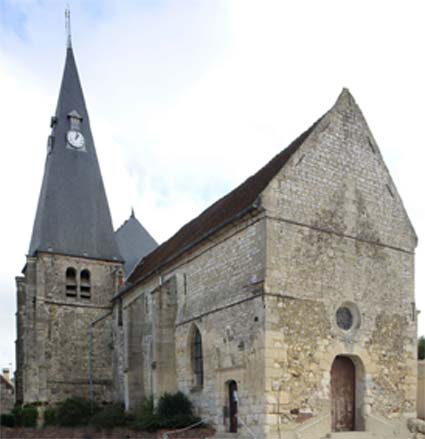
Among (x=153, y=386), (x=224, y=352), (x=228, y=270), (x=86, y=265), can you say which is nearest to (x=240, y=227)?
(x=228, y=270)

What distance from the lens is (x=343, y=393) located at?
14.3 meters

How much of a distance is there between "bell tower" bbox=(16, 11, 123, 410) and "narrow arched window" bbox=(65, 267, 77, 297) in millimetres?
45

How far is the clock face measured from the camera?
27.0 metres

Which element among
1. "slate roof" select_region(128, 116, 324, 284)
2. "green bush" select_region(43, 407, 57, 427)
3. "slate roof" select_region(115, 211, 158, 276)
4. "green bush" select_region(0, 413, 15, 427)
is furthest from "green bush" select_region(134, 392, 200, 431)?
"slate roof" select_region(115, 211, 158, 276)

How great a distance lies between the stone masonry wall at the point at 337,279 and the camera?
43.2 ft

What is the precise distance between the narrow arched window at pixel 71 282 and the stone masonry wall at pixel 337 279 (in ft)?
44.6

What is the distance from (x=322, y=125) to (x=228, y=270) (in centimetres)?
502

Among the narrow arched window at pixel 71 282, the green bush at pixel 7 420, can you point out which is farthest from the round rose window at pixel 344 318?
the narrow arched window at pixel 71 282

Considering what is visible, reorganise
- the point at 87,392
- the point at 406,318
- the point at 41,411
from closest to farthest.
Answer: the point at 406,318 < the point at 41,411 < the point at 87,392

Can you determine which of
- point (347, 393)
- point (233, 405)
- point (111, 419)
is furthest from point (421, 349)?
point (111, 419)

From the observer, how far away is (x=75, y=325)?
2375cm

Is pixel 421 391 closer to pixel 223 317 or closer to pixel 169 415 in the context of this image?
pixel 223 317

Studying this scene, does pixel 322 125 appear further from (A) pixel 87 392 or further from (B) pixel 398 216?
(A) pixel 87 392

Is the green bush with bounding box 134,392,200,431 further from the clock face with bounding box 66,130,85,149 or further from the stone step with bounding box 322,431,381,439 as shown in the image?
the clock face with bounding box 66,130,85,149
